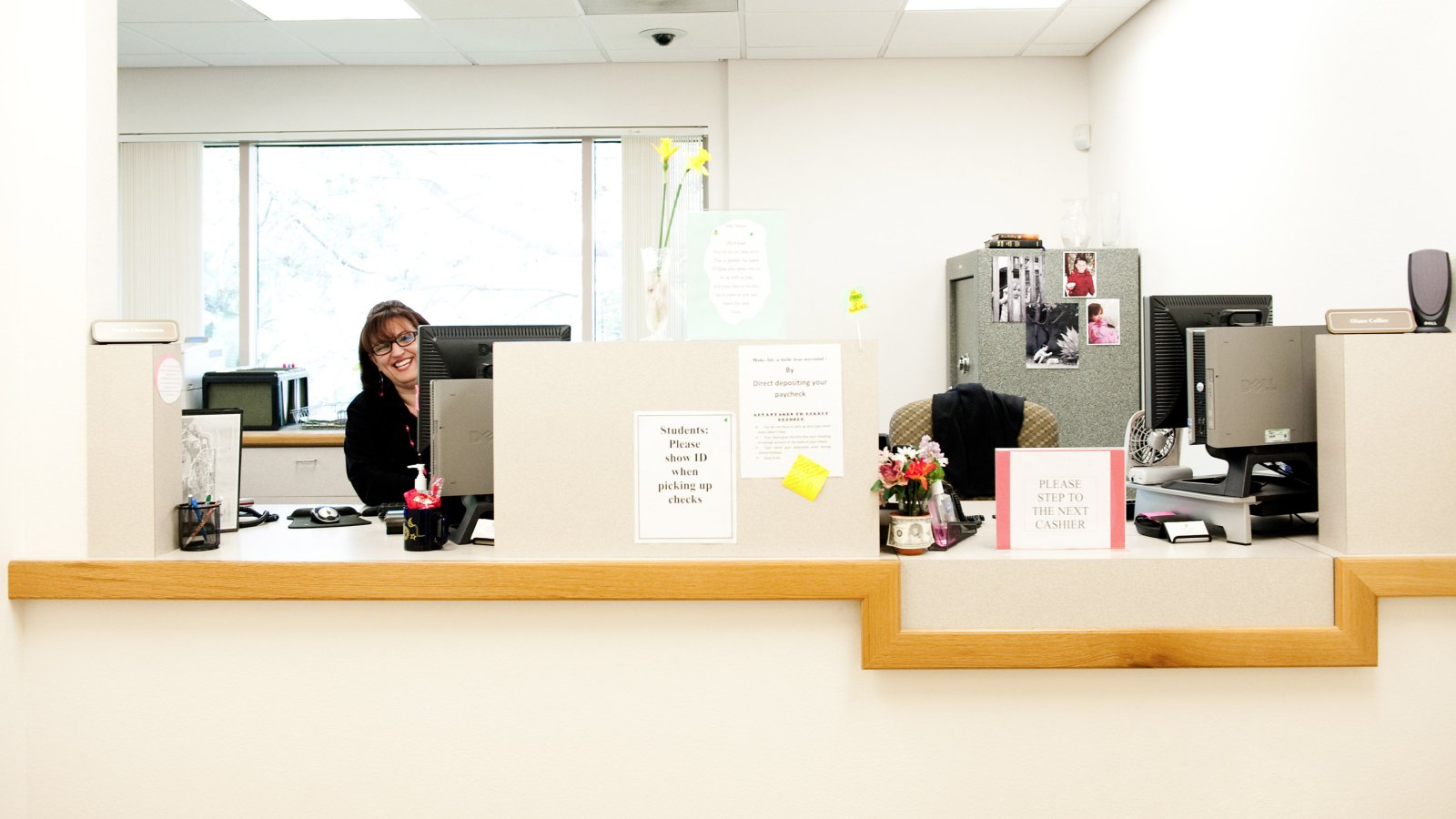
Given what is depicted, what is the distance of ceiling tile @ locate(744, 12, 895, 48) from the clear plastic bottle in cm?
305

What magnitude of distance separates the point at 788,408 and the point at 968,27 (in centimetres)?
336

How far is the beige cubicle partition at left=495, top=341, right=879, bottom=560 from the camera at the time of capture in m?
1.72

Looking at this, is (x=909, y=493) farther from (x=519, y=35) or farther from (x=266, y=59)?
(x=266, y=59)

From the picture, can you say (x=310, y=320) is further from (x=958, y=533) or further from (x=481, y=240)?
(x=958, y=533)

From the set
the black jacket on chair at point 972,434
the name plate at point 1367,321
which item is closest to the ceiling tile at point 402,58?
the black jacket on chair at point 972,434

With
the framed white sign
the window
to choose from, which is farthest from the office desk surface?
the framed white sign

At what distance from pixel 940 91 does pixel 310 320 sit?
3.42m

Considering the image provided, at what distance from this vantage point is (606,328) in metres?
5.30

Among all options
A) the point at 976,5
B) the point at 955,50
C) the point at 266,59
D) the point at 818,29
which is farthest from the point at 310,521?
the point at 955,50

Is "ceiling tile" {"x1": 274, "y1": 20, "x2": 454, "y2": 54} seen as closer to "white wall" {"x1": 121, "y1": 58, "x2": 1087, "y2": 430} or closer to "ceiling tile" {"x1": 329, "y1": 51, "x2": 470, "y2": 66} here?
"ceiling tile" {"x1": 329, "y1": 51, "x2": 470, "y2": 66}

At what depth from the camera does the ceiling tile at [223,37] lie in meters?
4.43

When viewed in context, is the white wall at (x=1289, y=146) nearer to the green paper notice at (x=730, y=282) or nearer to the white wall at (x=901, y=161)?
the white wall at (x=901, y=161)

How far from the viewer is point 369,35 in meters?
4.57

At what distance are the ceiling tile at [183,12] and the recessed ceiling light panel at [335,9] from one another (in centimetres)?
8
